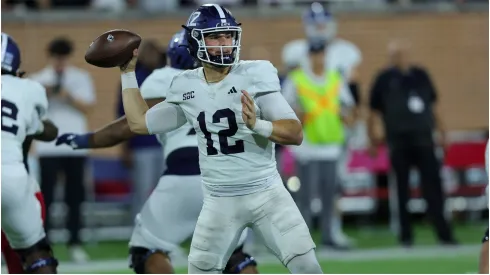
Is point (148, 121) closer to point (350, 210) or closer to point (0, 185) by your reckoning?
point (0, 185)

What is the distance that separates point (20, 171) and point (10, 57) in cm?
70

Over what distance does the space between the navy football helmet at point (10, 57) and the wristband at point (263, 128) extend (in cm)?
196

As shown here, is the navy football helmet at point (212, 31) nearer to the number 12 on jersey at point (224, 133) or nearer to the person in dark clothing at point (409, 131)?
the number 12 on jersey at point (224, 133)

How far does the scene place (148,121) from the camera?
249 inches

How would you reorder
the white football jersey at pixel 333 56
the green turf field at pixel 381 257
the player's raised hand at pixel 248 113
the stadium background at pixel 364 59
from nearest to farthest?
the player's raised hand at pixel 248 113 < the green turf field at pixel 381 257 < the white football jersey at pixel 333 56 < the stadium background at pixel 364 59

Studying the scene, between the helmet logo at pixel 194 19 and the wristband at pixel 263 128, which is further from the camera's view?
the helmet logo at pixel 194 19

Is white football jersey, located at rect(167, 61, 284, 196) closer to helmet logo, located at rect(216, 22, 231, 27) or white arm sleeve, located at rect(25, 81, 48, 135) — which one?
helmet logo, located at rect(216, 22, 231, 27)

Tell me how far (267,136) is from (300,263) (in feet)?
2.26

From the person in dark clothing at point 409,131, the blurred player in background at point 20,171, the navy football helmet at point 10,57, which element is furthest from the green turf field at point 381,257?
the navy football helmet at point 10,57

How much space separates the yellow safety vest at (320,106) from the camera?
36.7 ft

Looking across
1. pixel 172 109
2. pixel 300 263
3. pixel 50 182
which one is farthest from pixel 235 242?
pixel 50 182

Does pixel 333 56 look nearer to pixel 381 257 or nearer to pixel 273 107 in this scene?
pixel 381 257

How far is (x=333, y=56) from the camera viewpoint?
480 inches

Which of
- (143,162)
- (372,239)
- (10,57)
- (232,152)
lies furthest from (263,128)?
(372,239)
